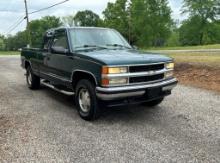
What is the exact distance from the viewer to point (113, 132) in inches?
225

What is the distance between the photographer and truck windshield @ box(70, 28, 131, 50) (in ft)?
23.6

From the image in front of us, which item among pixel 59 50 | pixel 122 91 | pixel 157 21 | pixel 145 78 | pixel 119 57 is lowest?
pixel 122 91

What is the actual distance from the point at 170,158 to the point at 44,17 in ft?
297

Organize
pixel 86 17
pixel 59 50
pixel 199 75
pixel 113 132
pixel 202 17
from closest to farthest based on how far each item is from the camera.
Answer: pixel 113 132
pixel 59 50
pixel 199 75
pixel 202 17
pixel 86 17

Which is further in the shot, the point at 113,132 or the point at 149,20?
the point at 149,20

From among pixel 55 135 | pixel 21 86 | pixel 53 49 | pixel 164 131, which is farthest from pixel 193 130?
pixel 21 86

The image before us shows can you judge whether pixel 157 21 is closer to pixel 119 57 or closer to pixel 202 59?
pixel 202 59

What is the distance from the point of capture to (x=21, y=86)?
1069 centimetres

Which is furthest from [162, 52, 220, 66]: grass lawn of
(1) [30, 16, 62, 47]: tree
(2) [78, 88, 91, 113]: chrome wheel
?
(1) [30, 16, 62, 47]: tree

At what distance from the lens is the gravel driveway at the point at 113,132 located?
469cm

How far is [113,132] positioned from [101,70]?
112cm

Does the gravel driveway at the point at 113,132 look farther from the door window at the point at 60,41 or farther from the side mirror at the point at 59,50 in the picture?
the door window at the point at 60,41

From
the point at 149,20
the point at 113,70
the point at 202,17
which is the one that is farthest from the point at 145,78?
the point at 202,17

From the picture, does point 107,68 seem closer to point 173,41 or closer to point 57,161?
point 57,161
